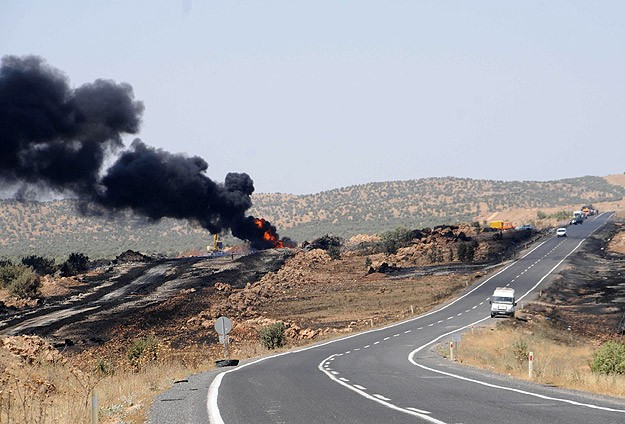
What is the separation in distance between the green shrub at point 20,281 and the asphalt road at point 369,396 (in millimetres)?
39387

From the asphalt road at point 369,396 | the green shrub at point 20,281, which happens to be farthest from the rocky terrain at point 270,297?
the asphalt road at point 369,396

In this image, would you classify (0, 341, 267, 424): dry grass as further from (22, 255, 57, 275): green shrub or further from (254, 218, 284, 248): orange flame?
(254, 218, 284, 248): orange flame

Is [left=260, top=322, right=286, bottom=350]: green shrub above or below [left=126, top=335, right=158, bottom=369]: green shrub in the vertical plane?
below

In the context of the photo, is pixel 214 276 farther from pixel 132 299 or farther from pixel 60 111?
pixel 60 111

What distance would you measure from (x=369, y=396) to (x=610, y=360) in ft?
52.8

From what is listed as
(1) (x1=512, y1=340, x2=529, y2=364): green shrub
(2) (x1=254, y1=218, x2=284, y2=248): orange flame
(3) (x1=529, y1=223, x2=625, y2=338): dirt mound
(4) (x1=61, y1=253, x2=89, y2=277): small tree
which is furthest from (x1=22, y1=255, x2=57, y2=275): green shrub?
(1) (x1=512, y1=340, x2=529, y2=364): green shrub

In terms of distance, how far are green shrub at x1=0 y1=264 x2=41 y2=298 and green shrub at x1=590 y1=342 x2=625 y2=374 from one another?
48.0 metres

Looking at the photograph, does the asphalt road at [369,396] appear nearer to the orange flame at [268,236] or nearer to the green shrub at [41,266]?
the green shrub at [41,266]

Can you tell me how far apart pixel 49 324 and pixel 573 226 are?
87.9m

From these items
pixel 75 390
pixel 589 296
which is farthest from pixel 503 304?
pixel 75 390

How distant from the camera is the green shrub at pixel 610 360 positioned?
97.3ft

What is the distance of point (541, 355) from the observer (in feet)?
127

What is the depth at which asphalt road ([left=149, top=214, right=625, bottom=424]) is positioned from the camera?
1355 cm

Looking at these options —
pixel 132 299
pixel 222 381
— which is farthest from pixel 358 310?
pixel 222 381
